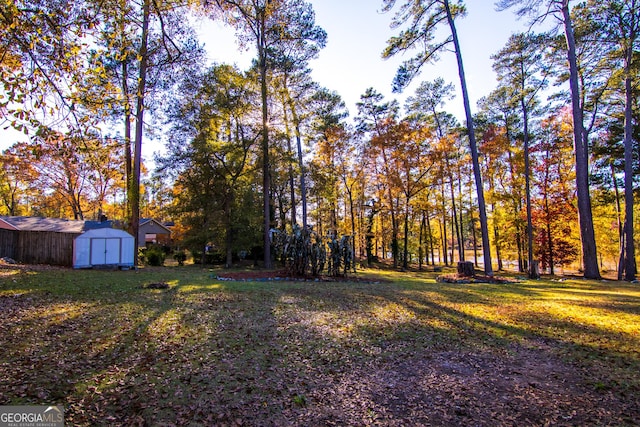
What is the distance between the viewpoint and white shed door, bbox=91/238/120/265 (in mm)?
15518

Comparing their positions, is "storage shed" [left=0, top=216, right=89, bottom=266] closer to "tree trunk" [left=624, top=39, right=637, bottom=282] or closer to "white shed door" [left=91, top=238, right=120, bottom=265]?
"white shed door" [left=91, top=238, right=120, bottom=265]

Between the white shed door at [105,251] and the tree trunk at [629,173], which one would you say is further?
the white shed door at [105,251]

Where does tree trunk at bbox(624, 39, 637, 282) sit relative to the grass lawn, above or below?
above

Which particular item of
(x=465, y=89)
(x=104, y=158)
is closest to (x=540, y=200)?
(x=465, y=89)

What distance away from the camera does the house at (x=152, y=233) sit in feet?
119

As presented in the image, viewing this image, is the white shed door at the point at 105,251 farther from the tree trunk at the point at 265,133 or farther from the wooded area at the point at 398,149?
the tree trunk at the point at 265,133

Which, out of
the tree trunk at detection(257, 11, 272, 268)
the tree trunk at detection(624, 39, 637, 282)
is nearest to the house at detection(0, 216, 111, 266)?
the tree trunk at detection(257, 11, 272, 268)

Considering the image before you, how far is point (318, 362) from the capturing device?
3.90 meters

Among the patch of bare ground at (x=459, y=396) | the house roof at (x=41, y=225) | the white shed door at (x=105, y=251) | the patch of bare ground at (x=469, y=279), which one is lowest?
the patch of bare ground at (x=459, y=396)

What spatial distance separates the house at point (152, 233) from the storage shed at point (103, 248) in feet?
70.1

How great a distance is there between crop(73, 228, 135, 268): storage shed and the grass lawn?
969 centimetres

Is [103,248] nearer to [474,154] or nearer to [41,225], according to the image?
[41,225]

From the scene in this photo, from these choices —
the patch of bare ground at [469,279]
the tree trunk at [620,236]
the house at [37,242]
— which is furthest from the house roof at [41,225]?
the tree trunk at [620,236]

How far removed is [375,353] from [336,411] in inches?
56.8
